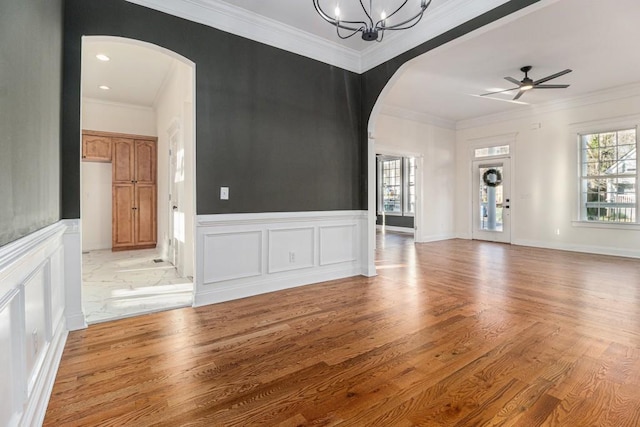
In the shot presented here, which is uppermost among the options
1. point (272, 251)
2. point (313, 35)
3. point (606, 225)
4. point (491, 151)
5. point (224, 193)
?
point (313, 35)

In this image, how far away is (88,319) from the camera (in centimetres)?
279

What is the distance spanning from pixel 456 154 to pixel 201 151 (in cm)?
736

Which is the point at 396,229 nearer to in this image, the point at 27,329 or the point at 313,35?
the point at 313,35

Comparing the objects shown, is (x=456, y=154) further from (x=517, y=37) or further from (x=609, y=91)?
(x=517, y=37)

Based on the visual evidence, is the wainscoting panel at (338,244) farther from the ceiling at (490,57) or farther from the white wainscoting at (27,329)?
the white wainscoting at (27,329)

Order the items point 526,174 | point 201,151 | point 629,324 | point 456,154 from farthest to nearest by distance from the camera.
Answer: point 456,154 < point 526,174 < point 201,151 < point 629,324

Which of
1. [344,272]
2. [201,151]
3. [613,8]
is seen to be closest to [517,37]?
[613,8]

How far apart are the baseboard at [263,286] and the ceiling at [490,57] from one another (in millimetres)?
2441

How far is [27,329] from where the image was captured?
1.42 m

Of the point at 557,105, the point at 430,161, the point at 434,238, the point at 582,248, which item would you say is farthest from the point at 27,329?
the point at 557,105

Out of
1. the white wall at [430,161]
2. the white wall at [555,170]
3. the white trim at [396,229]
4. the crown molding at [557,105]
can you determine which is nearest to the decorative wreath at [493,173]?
the white wall at [555,170]

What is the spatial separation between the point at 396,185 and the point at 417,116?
294 centimetres

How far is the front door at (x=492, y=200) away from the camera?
7.69 m

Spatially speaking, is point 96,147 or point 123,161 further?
point 123,161
